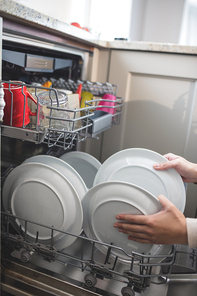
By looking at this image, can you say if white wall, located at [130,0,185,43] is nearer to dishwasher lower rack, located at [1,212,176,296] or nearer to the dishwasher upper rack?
the dishwasher upper rack

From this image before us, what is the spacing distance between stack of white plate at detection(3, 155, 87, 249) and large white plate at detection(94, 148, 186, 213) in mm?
152

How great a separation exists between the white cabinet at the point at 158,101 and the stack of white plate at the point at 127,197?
0.49 m

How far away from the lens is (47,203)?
0.69 metres

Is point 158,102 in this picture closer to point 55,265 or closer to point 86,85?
point 86,85

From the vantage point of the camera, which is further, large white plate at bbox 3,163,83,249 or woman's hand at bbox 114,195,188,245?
large white plate at bbox 3,163,83,249

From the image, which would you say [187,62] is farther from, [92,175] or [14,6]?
[14,6]

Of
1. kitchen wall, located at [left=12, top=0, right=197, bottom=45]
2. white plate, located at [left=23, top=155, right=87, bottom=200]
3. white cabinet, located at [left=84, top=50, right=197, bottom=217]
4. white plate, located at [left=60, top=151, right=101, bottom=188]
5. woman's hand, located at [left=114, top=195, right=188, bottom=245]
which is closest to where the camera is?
woman's hand, located at [left=114, top=195, right=188, bottom=245]

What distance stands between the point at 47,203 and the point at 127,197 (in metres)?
0.23

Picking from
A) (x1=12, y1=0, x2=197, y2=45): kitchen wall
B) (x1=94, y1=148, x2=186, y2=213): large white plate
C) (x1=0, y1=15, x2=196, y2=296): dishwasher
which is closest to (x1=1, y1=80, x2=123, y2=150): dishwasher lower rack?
(x1=0, y1=15, x2=196, y2=296): dishwasher

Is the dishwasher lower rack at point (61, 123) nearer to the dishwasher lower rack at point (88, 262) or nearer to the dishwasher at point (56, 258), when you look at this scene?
the dishwasher at point (56, 258)

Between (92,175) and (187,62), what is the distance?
665mm

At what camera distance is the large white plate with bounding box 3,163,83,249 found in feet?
2.27

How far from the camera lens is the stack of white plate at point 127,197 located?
62cm

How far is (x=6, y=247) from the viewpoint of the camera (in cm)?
75
